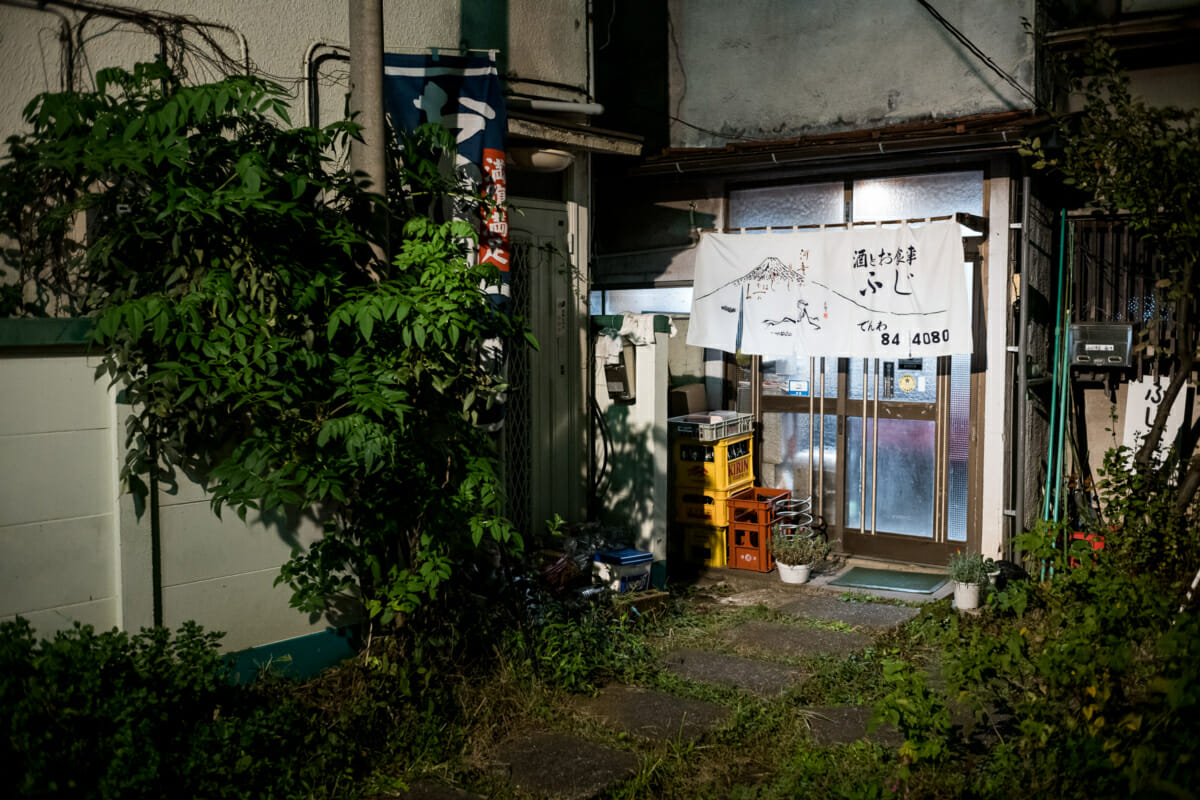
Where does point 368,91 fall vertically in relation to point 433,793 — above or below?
above

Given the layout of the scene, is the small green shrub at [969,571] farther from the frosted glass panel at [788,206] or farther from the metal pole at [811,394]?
the frosted glass panel at [788,206]

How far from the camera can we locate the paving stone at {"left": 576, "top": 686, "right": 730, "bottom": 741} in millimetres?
6461

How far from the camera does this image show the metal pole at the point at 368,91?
613cm

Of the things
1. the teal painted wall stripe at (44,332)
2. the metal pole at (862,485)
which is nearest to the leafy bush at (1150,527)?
the metal pole at (862,485)

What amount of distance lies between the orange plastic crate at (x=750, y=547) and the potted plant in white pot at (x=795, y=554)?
0.11m

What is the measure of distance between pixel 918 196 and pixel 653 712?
248 inches

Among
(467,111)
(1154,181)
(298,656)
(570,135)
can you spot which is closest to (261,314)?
(298,656)

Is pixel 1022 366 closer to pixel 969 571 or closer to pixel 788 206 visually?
pixel 969 571

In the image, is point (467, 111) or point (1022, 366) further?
point (1022, 366)

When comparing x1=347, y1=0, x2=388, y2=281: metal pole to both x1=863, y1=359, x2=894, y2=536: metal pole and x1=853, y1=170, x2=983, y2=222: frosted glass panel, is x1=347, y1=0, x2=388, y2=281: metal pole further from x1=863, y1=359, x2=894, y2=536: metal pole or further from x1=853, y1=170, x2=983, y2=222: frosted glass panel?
x1=863, y1=359, x2=894, y2=536: metal pole

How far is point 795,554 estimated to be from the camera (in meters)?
10.1

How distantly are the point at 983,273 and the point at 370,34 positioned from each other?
6.58 m

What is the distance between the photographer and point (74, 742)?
442 centimetres

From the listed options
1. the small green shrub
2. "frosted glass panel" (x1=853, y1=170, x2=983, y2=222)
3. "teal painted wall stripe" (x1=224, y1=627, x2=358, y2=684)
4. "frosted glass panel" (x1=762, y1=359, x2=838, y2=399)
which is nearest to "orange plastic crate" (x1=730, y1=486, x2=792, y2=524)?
"frosted glass panel" (x1=762, y1=359, x2=838, y2=399)
